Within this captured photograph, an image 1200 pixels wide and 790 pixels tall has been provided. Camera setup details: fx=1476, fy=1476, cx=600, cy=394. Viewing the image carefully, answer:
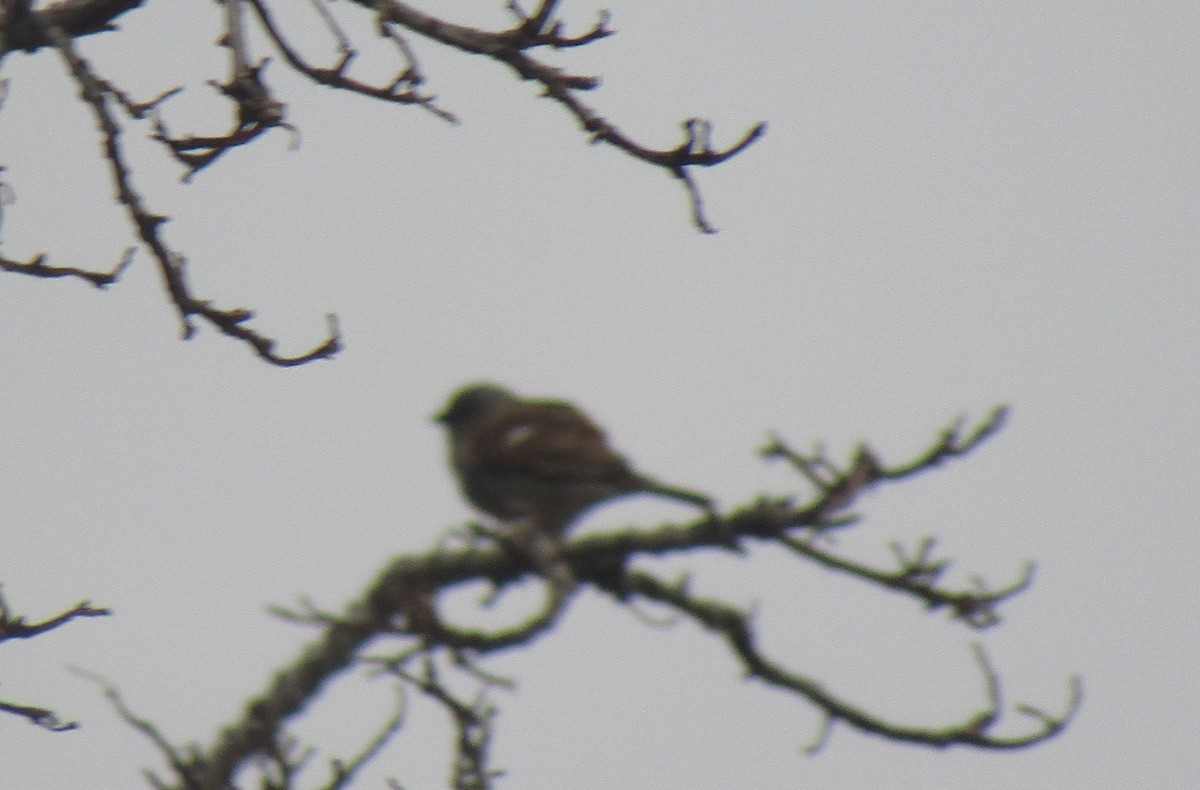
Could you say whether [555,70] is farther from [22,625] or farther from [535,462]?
[535,462]

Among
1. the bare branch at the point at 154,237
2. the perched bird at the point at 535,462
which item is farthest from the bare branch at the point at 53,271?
the perched bird at the point at 535,462

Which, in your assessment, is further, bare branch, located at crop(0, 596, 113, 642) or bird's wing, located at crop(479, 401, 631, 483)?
bird's wing, located at crop(479, 401, 631, 483)

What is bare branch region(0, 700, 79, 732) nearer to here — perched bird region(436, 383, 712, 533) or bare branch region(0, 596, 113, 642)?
bare branch region(0, 596, 113, 642)

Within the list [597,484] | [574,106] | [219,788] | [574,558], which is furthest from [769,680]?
[574,106]

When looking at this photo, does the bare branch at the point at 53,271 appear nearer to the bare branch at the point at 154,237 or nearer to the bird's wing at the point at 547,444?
the bare branch at the point at 154,237

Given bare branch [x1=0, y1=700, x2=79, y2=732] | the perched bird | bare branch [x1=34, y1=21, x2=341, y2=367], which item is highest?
the perched bird

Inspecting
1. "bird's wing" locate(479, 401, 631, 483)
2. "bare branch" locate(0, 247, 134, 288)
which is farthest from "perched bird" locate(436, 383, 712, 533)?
"bare branch" locate(0, 247, 134, 288)

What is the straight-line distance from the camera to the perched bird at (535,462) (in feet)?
25.7

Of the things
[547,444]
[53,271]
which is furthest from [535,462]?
[53,271]

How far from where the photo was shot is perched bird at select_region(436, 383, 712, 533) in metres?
7.83

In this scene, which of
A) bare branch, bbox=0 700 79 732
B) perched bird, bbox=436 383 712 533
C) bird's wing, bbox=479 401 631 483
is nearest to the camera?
bare branch, bbox=0 700 79 732

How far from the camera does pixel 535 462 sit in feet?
27.4

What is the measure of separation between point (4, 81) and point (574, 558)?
2.66 meters

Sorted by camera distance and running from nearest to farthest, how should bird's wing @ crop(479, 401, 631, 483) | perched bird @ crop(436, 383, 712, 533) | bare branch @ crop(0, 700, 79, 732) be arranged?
1. bare branch @ crop(0, 700, 79, 732)
2. perched bird @ crop(436, 383, 712, 533)
3. bird's wing @ crop(479, 401, 631, 483)
